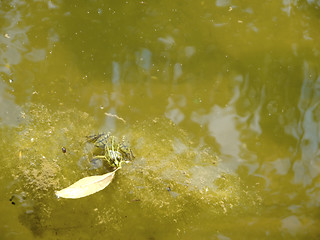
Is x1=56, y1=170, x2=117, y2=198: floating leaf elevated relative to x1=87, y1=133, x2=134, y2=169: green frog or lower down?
lower down

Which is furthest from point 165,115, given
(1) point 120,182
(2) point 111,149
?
(1) point 120,182

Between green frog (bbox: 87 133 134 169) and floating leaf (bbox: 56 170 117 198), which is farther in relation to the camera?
green frog (bbox: 87 133 134 169)

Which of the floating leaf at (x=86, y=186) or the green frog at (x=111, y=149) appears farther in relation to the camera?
the green frog at (x=111, y=149)

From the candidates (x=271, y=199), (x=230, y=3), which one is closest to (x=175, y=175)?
(x=271, y=199)

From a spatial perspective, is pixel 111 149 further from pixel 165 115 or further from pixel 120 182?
pixel 165 115

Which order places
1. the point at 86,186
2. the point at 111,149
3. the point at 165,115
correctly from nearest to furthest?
the point at 86,186
the point at 111,149
the point at 165,115
